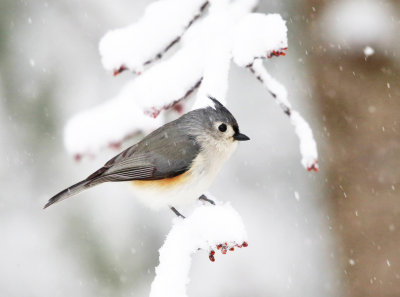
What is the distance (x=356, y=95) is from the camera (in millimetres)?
4691

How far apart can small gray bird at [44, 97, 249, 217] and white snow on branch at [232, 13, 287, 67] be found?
25.7 inches

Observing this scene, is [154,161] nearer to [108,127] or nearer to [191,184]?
[191,184]

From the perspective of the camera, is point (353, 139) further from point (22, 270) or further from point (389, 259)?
point (22, 270)

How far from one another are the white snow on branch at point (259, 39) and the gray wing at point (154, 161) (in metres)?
0.91

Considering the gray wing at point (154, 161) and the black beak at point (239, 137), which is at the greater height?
the gray wing at point (154, 161)

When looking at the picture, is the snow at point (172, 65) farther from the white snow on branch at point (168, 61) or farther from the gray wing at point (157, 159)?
the gray wing at point (157, 159)

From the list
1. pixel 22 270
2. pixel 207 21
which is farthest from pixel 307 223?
pixel 207 21

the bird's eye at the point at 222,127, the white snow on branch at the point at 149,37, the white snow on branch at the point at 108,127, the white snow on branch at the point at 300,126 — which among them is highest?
the white snow on branch at the point at 149,37

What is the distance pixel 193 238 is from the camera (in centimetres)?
226

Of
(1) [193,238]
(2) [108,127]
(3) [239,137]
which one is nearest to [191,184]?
(3) [239,137]

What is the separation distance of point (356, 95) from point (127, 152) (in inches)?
88.5

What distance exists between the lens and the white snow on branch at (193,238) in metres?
2.07

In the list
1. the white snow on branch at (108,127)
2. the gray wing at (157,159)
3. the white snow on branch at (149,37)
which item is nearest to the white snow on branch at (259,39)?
the white snow on branch at (149,37)

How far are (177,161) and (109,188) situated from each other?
10.7 ft
